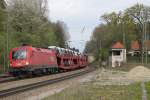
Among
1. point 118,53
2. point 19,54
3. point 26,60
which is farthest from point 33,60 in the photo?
point 118,53

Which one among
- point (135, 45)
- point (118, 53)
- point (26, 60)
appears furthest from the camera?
point (135, 45)

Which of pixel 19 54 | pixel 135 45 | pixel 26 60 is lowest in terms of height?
pixel 26 60

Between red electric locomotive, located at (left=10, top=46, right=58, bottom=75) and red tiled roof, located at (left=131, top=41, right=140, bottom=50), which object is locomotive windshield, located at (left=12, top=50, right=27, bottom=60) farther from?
red tiled roof, located at (left=131, top=41, right=140, bottom=50)

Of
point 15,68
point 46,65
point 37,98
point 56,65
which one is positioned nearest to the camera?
point 37,98

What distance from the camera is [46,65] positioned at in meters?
51.0

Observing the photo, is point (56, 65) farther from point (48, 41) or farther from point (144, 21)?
point (144, 21)

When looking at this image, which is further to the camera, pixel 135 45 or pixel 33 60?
pixel 135 45

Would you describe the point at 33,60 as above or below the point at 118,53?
below

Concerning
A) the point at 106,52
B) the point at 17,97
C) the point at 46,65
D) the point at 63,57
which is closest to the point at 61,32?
the point at 106,52

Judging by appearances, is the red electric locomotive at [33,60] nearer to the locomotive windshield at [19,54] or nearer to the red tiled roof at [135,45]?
the locomotive windshield at [19,54]

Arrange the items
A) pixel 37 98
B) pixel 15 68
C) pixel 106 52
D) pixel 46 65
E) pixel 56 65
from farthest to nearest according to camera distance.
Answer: pixel 106 52
pixel 56 65
pixel 46 65
pixel 15 68
pixel 37 98

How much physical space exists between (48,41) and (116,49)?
17.6 metres

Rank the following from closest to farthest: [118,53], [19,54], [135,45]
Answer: [19,54], [118,53], [135,45]

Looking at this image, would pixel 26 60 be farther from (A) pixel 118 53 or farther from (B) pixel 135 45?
(B) pixel 135 45
